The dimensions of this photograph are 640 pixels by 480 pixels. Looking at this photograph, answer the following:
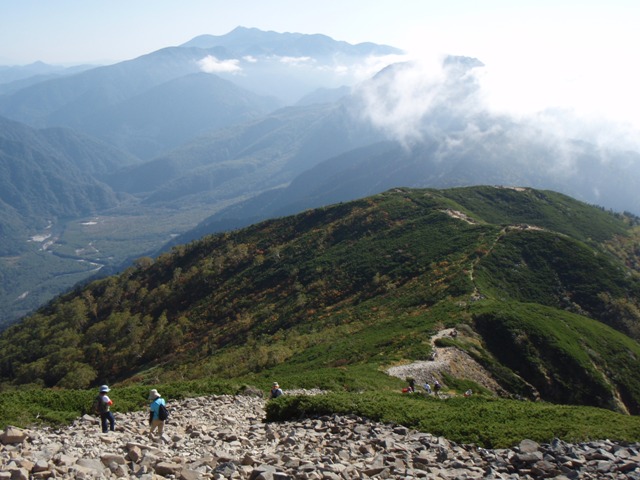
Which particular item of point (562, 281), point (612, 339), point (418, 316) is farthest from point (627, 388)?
point (562, 281)

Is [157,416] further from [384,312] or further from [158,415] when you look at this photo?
[384,312]

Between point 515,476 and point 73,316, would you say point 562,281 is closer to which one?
point 515,476

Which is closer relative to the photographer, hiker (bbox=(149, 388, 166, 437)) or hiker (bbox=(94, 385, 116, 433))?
hiker (bbox=(149, 388, 166, 437))

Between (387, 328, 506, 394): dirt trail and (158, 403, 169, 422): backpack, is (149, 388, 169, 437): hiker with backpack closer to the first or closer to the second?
(158, 403, 169, 422): backpack

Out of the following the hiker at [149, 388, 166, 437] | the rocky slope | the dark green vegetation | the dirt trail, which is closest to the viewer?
the rocky slope

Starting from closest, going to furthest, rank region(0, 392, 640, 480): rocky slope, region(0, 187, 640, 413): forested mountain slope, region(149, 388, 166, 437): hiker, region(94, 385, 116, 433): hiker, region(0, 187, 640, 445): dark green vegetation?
region(0, 392, 640, 480): rocky slope
region(149, 388, 166, 437): hiker
region(94, 385, 116, 433): hiker
region(0, 187, 640, 445): dark green vegetation
region(0, 187, 640, 413): forested mountain slope

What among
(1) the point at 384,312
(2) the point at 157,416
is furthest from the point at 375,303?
(2) the point at 157,416

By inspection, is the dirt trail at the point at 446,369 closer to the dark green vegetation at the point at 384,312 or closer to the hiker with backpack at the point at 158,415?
the dark green vegetation at the point at 384,312

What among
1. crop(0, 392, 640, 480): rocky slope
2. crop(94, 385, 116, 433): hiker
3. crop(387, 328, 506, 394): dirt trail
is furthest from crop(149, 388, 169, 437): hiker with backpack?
crop(387, 328, 506, 394): dirt trail

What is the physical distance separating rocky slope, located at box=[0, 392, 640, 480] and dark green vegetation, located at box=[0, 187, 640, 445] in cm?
171

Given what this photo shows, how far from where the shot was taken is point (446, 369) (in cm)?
4356

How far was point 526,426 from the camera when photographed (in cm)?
2138

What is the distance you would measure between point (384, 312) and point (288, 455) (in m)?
A: 50.5

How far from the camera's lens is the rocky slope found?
16.2 m
